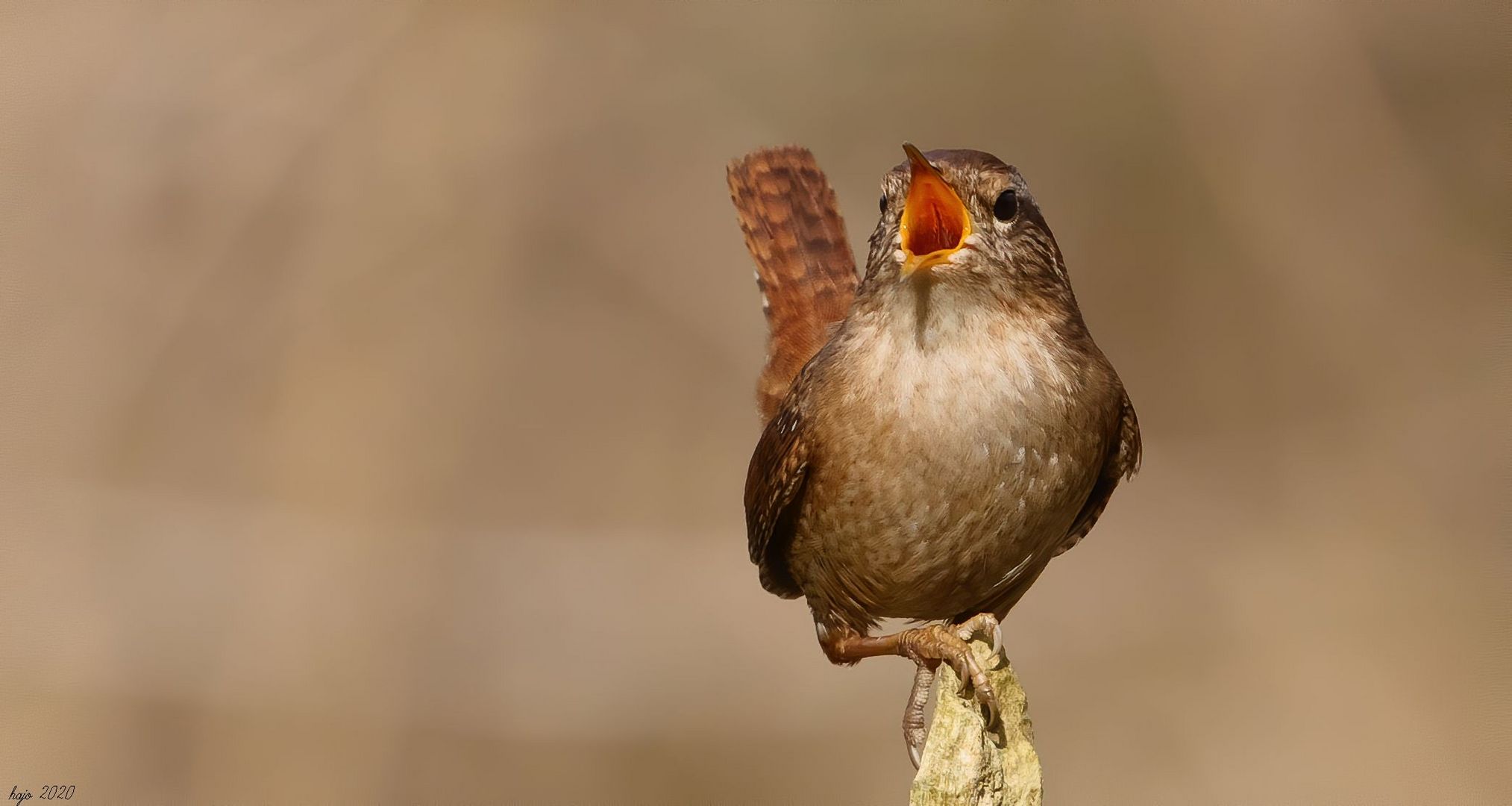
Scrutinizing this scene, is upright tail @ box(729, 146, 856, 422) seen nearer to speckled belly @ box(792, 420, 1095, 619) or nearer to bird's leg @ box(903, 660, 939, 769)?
speckled belly @ box(792, 420, 1095, 619)

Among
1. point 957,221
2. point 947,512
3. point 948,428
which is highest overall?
point 957,221

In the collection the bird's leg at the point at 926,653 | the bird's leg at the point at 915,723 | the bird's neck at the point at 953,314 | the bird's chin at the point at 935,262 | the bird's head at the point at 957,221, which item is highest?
the bird's head at the point at 957,221

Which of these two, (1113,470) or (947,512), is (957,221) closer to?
(947,512)

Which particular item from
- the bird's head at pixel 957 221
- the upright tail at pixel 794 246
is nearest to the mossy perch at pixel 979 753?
the bird's head at pixel 957 221

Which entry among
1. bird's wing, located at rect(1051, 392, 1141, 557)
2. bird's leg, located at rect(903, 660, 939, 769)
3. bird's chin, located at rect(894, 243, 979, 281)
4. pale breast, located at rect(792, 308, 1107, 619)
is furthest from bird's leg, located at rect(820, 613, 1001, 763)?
bird's chin, located at rect(894, 243, 979, 281)

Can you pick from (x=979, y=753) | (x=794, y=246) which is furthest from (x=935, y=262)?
(x=794, y=246)

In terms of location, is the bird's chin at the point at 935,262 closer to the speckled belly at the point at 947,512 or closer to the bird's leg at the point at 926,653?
the speckled belly at the point at 947,512

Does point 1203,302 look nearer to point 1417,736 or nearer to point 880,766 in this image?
point 1417,736

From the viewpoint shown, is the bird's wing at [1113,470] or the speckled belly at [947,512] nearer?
the speckled belly at [947,512]
